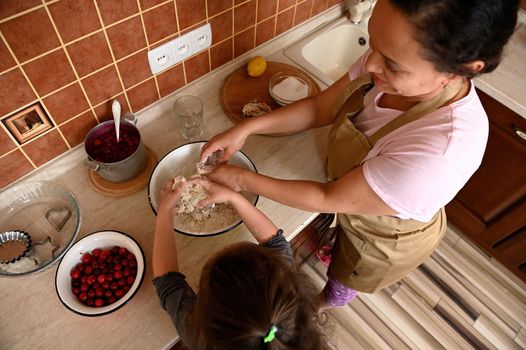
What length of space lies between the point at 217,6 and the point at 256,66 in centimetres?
25

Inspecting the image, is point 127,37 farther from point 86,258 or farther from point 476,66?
point 476,66

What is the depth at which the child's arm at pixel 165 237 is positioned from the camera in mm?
753

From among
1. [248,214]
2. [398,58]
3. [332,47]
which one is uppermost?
[398,58]

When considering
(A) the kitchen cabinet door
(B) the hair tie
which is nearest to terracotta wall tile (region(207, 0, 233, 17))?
(B) the hair tie

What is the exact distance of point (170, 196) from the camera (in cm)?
81

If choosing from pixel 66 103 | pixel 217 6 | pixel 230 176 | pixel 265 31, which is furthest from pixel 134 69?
pixel 265 31

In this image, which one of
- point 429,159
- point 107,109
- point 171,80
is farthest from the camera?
point 171,80

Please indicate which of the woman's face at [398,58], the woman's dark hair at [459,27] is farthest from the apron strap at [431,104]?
the woman's dark hair at [459,27]

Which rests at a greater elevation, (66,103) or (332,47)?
(66,103)

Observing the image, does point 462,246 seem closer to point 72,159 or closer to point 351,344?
point 351,344

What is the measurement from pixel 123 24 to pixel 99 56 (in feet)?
0.31

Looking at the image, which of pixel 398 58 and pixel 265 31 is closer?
pixel 398 58

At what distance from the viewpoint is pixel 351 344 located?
149 cm

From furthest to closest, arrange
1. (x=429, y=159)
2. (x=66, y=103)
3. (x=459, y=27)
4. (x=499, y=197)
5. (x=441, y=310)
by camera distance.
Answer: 1. (x=441, y=310)
2. (x=499, y=197)
3. (x=66, y=103)
4. (x=429, y=159)
5. (x=459, y=27)
